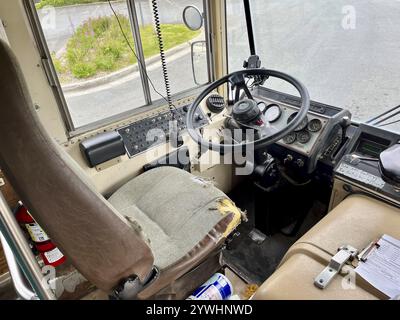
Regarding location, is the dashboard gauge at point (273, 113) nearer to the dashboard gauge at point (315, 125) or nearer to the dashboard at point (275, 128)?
the dashboard at point (275, 128)

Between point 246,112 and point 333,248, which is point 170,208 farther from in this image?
point 333,248

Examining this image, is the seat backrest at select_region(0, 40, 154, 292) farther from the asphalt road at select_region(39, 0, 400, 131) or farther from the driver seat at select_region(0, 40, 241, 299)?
the asphalt road at select_region(39, 0, 400, 131)

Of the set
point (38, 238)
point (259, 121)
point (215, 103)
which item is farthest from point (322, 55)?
point (38, 238)

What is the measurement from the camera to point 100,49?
1.45 m

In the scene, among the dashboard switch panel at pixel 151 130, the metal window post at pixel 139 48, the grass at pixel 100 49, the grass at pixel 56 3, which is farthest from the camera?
the dashboard switch panel at pixel 151 130

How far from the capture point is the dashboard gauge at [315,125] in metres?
1.56

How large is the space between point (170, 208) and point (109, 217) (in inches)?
24.0

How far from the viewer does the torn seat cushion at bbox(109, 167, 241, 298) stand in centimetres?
112

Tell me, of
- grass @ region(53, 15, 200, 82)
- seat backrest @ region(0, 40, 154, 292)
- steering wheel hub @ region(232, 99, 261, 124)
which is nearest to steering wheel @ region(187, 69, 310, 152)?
steering wheel hub @ region(232, 99, 261, 124)

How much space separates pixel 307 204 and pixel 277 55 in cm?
93

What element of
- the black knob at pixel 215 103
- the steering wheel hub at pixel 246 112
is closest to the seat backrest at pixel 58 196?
the steering wheel hub at pixel 246 112

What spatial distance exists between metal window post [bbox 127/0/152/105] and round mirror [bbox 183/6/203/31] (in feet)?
1.08

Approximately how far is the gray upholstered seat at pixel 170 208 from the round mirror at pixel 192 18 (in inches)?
34.4
